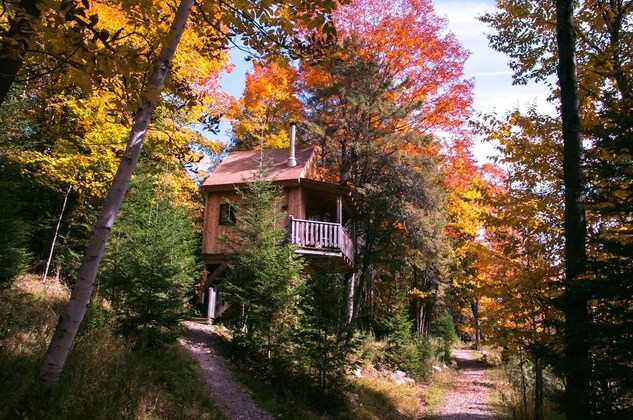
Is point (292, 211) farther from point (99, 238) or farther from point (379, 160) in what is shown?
point (99, 238)

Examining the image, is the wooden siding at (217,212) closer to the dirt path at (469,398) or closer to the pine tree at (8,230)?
the pine tree at (8,230)

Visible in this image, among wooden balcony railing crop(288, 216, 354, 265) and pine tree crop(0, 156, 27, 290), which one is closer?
pine tree crop(0, 156, 27, 290)

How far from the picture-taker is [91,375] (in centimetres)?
632

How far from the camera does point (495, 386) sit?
758 inches

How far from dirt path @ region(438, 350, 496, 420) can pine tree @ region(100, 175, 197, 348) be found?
8.68 metres

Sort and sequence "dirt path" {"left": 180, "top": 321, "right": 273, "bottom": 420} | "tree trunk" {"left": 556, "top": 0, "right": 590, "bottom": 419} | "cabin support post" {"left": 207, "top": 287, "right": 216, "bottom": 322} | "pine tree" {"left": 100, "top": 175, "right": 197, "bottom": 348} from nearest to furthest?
"tree trunk" {"left": 556, "top": 0, "right": 590, "bottom": 419} < "dirt path" {"left": 180, "top": 321, "right": 273, "bottom": 420} < "pine tree" {"left": 100, "top": 175, "right": 197, "bottom": 348} < "cabin support post" {"left": 207, "top": 287, "right": 216, "bottom": 322}

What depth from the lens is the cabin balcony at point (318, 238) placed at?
51.2ft

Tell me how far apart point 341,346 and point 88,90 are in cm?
983

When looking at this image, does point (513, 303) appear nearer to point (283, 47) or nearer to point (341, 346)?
point (341, 346)

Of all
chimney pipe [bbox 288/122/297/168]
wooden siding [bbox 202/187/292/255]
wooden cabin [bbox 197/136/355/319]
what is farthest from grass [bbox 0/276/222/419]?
chimney pipe [bbox 288/122/297/168]

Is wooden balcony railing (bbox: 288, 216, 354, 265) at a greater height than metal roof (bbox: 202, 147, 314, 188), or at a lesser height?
lesser

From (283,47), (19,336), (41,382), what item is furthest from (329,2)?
(19,336)

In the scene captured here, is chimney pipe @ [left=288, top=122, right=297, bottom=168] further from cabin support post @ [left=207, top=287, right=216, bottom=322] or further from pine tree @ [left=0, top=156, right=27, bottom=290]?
pine tree @ [left=0, top=156, right=27, bottom=290]

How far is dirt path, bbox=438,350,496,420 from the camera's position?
43.7 feet
